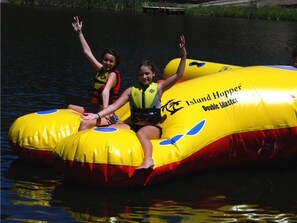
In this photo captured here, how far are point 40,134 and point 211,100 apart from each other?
2.22m

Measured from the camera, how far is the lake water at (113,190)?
5.73 metres

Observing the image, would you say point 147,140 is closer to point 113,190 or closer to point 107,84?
point 113,190

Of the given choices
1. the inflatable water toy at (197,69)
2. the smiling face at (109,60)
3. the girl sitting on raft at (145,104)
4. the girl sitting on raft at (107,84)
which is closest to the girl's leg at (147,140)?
the girl sitting on raft at (145,104)

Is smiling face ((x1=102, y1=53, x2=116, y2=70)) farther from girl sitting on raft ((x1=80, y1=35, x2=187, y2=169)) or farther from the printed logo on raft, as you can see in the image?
the printed logo on raft

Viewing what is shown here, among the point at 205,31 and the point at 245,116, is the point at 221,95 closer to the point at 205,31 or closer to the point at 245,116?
the point at 245,116

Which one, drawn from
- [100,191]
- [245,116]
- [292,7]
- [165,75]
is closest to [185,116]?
[245,116]

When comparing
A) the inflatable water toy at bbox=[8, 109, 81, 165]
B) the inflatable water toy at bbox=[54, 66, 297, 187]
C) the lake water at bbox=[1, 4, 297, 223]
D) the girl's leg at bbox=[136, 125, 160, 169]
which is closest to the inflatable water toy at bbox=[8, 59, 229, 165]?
the inflatable water toy at bbox=[8, 109, 81, 165]

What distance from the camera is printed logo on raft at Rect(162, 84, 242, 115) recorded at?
696cm

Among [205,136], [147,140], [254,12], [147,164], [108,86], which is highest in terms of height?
[254,12]

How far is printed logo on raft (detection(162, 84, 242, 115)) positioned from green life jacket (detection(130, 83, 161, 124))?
376mm

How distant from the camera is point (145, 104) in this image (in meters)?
6.58

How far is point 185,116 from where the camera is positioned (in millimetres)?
6797

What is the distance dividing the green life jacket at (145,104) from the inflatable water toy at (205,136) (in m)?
0.26

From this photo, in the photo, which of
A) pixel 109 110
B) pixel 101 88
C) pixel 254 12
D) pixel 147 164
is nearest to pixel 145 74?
pixel 109 110
